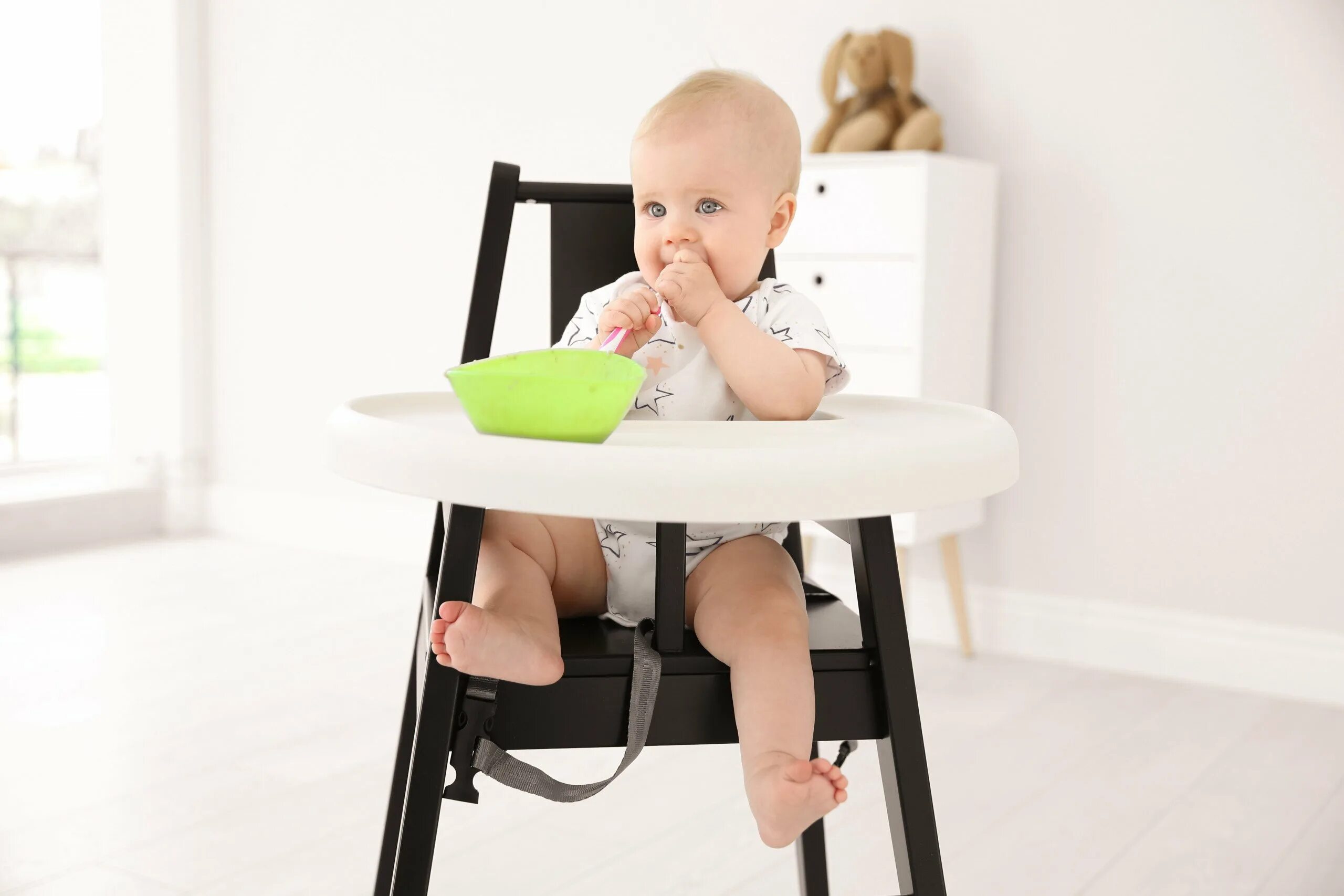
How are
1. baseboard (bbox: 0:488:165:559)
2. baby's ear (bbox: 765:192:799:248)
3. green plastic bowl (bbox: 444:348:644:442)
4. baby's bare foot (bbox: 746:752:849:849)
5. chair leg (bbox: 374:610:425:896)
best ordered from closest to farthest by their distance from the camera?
green plastic bowl (bbox: 444:348:644:442) < baby's bare foot (bbox: 746:752:849:849) < baby's ear (bbox: 765:192:799:248) < chair leg (bbox: 374:610:425:896) < baseboard (bbox: 0:488:165:559)

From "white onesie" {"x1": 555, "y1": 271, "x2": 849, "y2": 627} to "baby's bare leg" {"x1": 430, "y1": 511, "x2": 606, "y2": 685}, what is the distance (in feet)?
0.07

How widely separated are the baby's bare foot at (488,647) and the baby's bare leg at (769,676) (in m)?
0.13

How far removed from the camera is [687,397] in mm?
1033

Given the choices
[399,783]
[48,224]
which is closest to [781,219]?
[399,783]

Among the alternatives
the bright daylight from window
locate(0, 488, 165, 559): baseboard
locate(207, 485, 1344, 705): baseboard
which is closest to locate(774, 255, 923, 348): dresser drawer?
locate(207, 485, 1344, 705): baseboard

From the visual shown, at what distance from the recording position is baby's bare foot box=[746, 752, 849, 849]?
2.66 feet

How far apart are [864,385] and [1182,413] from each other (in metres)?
0.60

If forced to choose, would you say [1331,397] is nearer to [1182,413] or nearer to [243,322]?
[1182,413]

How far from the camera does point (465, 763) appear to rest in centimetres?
87

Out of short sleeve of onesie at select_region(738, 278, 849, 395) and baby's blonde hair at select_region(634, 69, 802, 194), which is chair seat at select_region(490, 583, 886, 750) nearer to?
short sleeve of onesie at select_region(738, 278, 849, 395)

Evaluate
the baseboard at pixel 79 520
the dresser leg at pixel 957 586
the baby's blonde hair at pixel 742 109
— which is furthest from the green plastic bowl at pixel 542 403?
the baseboard at pixel 79 520

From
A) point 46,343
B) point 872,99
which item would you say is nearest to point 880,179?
point 872,99

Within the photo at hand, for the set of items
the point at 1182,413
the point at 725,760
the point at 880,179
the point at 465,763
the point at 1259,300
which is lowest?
the point at 725,760

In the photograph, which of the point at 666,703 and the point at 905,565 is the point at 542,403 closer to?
the point at 666,703
